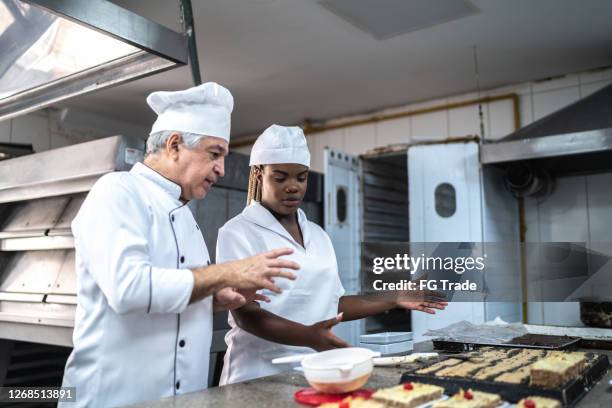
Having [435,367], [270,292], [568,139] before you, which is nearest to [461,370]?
[435,367]

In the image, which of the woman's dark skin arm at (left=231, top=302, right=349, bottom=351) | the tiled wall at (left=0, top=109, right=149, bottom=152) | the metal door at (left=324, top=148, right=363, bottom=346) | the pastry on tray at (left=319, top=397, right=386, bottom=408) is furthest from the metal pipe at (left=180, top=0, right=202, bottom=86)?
the tiled wall at (left=0, top=109, right=149, bottom=152)

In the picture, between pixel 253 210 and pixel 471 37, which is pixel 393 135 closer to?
pixel 471 37

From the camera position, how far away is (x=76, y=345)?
1.46m

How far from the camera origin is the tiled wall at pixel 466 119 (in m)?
4.17

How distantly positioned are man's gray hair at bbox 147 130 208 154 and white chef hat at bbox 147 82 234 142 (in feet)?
0.03

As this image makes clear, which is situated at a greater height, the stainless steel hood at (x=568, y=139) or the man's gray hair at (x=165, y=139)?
the stainless steel hood at (x=568, y=139)

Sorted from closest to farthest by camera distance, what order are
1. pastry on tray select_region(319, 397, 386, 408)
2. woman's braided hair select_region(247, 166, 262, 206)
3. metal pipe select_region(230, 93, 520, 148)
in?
pastry on tray select_region(319, 397, 386, 408) → woman's braided hair select_region(247, 166, 262, 206) → metal pipe select_region(230, 93, 520, 148)

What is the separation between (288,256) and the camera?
212 cm

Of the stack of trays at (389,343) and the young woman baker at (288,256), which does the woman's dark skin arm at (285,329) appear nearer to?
the young woman baker at (288,256)

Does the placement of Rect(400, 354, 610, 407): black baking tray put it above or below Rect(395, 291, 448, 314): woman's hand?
below

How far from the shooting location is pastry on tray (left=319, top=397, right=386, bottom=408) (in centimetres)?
115

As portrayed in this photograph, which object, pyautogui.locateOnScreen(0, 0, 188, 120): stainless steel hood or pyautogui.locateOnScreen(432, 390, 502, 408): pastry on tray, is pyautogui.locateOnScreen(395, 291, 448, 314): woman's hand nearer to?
pyautogui.locateOnScreen(432, 390, 502, 408): pastry on tray

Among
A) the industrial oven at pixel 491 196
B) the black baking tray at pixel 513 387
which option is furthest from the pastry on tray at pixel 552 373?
the industrial oven at pixel 491 196

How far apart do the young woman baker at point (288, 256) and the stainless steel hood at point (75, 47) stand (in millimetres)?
555
